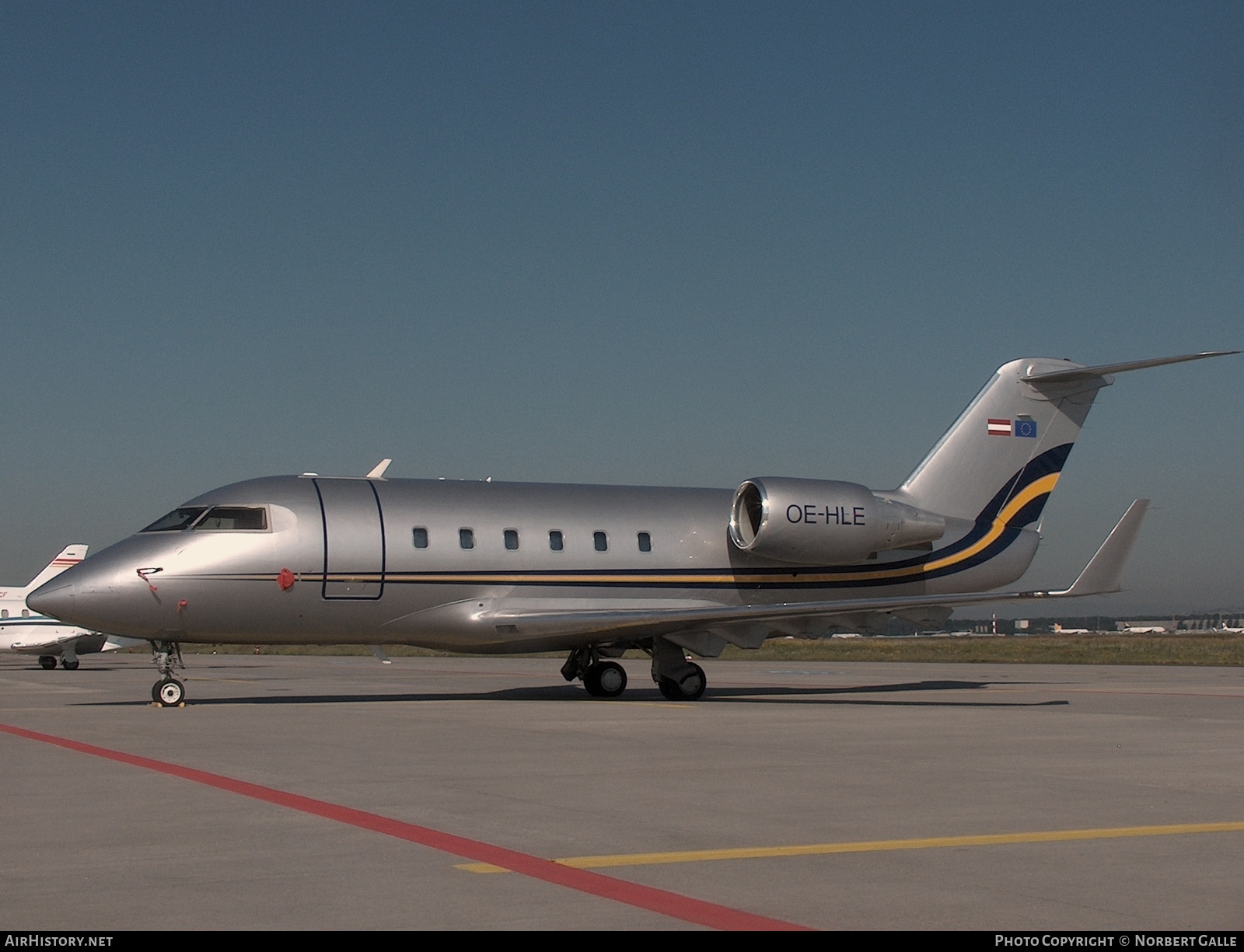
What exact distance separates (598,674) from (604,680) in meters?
0.16

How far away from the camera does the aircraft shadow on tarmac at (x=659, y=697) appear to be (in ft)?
74.7

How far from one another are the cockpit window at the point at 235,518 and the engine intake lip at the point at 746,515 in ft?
27.9

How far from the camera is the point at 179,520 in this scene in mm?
21984

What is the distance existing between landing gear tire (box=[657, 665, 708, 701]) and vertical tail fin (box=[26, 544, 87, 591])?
107 ft

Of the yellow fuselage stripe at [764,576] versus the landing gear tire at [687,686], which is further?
the landing gear tire at [687,686]

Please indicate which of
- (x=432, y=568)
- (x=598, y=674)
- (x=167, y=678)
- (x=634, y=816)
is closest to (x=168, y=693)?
(x=167, y=678)

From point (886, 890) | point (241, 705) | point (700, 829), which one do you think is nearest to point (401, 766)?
point (700, 829)

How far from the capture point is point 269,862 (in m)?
7.74

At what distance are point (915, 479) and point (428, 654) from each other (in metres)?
42.1

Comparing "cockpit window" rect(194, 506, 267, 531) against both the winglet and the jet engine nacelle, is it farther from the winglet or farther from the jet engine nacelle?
the winglet

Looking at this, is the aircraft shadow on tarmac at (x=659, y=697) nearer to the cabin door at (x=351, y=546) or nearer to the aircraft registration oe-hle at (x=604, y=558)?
the aircraft registration oe-hle at (x=604, y=558)

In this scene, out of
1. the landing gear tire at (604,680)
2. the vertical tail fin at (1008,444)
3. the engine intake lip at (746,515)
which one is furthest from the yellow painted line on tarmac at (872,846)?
the vertical tail fin at (1008,444)

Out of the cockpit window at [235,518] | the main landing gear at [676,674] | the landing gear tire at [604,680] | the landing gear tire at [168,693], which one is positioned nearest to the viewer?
the landing gear tire at [168,693]

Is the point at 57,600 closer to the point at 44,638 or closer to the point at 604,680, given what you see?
the point at 604,680
